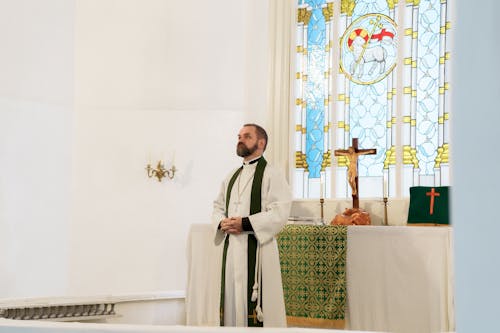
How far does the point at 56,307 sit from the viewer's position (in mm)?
7160

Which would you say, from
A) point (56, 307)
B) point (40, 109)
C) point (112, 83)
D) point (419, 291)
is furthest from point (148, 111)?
point (419, 291)

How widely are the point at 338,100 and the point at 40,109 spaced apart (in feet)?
12.6

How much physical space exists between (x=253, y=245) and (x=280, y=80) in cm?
438

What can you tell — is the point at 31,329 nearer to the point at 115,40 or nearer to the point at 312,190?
the point at 312,190

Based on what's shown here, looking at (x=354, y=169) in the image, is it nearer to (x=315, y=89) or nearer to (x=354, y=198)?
(x=354, y=198)

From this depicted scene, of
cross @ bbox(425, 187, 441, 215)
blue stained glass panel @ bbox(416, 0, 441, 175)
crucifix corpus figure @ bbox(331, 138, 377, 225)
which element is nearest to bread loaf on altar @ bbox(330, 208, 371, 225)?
crucifix corpus figure @ bbox(331, 138, 377, 225)

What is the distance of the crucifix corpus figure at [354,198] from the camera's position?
7812mm

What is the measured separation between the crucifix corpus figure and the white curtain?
134 cm

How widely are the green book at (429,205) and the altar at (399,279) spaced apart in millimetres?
624

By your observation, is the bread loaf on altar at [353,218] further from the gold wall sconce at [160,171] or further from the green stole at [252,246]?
the gold wall sconce at [160,171]

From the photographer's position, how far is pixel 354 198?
8.30 metres

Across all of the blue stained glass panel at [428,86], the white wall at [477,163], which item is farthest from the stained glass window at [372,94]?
the white wall at [477,163]

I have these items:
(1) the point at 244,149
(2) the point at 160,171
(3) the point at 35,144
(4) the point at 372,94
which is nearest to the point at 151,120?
(2) the point at 160,171

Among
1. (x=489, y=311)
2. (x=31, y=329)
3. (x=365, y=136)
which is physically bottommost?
(x=31, y=329)
